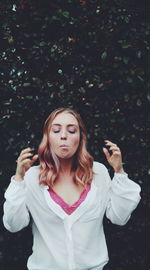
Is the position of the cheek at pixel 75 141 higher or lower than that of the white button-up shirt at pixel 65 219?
higher

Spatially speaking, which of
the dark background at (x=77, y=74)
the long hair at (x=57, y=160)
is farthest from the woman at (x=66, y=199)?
the dark background at (x=77, y=74)

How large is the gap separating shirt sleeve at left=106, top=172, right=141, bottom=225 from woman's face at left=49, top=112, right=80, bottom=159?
36cm

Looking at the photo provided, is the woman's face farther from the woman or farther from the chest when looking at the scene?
the chest

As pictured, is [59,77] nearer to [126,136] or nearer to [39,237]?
[126,136]

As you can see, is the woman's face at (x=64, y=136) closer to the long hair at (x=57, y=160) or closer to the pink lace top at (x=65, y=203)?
the long hair at (x=57, y=160)

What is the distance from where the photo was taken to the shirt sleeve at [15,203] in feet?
9.79

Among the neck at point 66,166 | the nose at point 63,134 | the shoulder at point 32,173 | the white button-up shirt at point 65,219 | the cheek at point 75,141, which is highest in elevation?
the nose at point 63,134

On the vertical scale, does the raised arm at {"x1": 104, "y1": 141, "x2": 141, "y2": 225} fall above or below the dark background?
below

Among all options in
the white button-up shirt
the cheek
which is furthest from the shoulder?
the cheek

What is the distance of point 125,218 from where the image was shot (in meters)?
3.20

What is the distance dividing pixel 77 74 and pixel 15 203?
132 centimetres

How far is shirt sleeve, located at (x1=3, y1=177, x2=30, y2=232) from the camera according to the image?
298cm

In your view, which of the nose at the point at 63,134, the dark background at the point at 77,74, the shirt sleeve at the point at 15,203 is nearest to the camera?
the shirt sleeve at the point at 15,203

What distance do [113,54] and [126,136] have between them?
68 cm
